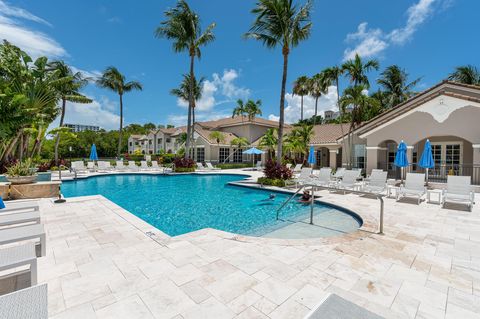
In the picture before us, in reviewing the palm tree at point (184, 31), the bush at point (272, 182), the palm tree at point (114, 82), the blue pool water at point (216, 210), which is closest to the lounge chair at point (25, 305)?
the blue pool water at point (216, 210)

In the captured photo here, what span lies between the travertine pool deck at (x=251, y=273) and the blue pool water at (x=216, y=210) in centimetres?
191

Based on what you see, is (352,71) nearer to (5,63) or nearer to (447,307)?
(447,307)

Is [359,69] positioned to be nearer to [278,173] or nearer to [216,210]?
[278,173]

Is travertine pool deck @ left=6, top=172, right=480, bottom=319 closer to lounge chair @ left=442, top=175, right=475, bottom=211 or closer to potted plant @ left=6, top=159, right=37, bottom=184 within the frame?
lounge chair @ left=442, top=175, right=475, bottom=211

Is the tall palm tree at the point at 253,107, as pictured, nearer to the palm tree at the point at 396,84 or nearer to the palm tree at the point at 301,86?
the palm tree at the point at 301,86

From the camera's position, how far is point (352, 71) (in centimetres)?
2164

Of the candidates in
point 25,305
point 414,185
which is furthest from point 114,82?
point 25,305

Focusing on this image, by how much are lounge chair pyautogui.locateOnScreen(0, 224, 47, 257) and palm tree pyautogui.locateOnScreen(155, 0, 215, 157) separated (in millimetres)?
21961

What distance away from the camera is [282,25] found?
50.9 ft

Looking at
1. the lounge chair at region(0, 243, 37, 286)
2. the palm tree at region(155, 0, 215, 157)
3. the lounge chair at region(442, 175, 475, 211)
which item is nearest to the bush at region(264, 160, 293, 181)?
the lounge chair at region(442, 175, 475, 211)

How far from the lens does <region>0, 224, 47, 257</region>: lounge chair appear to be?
4.06 metres

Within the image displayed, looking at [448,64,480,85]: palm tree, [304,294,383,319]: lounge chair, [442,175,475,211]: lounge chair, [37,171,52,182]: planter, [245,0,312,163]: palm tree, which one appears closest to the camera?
[304,294,383,319]: lounge chair

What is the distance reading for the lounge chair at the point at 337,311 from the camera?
107 inches

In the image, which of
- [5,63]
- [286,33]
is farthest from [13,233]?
[5,63]
